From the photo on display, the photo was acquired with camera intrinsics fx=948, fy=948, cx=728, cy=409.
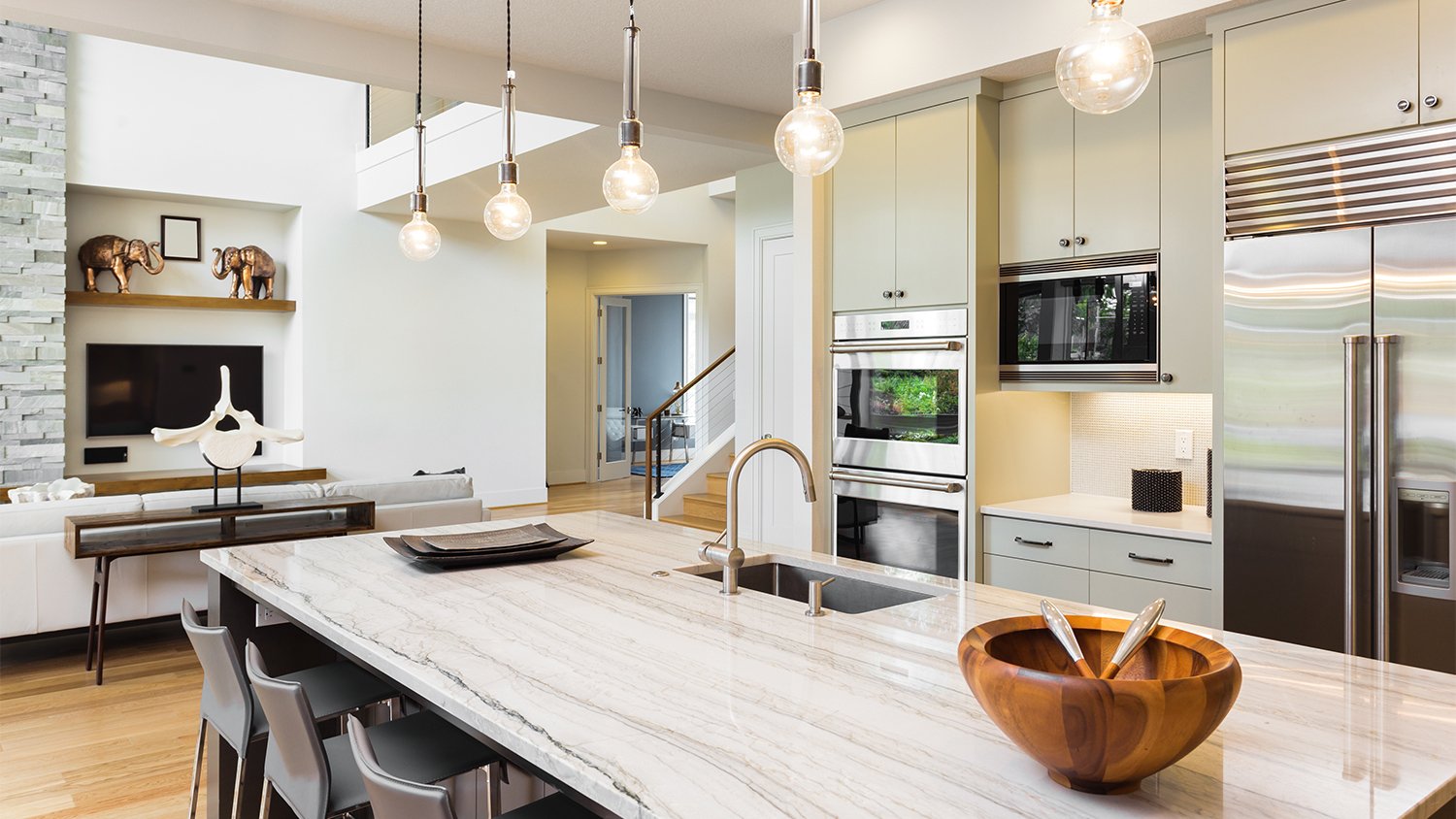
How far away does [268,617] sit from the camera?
271 centimetres

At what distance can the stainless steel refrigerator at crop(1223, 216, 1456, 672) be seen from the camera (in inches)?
99.3

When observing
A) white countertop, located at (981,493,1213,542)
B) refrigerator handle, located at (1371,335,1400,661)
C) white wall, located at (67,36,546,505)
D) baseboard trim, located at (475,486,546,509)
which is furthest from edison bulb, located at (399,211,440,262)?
baseboard trim, located at (475,486,546,509)

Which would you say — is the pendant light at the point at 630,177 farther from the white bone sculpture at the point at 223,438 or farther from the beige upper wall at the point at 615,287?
the beige upper wall at the point at 615,287

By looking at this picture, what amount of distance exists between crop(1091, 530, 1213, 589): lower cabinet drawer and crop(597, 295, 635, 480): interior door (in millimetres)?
8590

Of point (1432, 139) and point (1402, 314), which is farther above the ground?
point (1432, 139)

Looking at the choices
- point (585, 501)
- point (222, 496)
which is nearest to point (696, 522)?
point (585, 501)

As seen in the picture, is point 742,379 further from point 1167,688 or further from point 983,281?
point 1167,688

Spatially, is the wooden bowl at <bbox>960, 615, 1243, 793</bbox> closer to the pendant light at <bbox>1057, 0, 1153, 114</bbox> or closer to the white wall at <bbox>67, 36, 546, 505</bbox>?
the pendant light at <bbox>1057, 0, 1153, 114</bbox>

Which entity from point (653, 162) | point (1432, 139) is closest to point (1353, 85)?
point (1432, 139)

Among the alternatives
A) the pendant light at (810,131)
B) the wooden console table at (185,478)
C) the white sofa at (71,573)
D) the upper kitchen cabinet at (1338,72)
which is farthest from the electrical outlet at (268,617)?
the wooden console table at (185,478)

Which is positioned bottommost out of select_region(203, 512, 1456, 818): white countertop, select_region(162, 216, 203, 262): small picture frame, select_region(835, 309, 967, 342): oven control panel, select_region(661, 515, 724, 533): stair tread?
select_region(661, 515, 724, 533): stair tread

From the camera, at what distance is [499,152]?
6395 mm

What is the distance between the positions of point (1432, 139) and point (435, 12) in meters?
3.60

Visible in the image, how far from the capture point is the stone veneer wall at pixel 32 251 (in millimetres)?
6715
